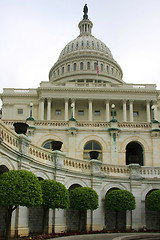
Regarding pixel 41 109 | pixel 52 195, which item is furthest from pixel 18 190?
pixel 41 109

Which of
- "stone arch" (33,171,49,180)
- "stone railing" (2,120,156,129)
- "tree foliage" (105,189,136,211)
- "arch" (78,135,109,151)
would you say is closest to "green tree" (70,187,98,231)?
"tree foliage" (105,189,136,211)

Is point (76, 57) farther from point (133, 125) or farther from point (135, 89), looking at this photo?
point (133, 125)

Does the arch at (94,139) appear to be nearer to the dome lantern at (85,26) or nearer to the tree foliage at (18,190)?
the tree foliage at (18,190)

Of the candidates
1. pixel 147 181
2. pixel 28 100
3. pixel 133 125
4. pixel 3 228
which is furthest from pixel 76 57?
pixel 3 228

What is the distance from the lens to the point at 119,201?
87.9 ft

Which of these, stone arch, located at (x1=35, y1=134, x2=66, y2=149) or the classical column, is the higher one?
the classical column

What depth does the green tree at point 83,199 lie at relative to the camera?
2484 cm

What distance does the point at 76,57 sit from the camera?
12038 centimetres

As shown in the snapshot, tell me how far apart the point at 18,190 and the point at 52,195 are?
4104 mm

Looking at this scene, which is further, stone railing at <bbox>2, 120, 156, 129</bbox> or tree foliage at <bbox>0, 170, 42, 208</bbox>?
stone railing at <bbox>2, 120, 156, 129</bbox>

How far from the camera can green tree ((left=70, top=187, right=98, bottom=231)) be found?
24.8 meters

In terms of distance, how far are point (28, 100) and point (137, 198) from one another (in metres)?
63.7

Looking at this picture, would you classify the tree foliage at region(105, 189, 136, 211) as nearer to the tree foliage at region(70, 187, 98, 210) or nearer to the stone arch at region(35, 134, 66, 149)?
the tree foliage at region(70, 187, 98, 210)

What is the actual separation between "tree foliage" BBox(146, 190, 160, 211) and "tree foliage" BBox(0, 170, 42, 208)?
39.5ft
